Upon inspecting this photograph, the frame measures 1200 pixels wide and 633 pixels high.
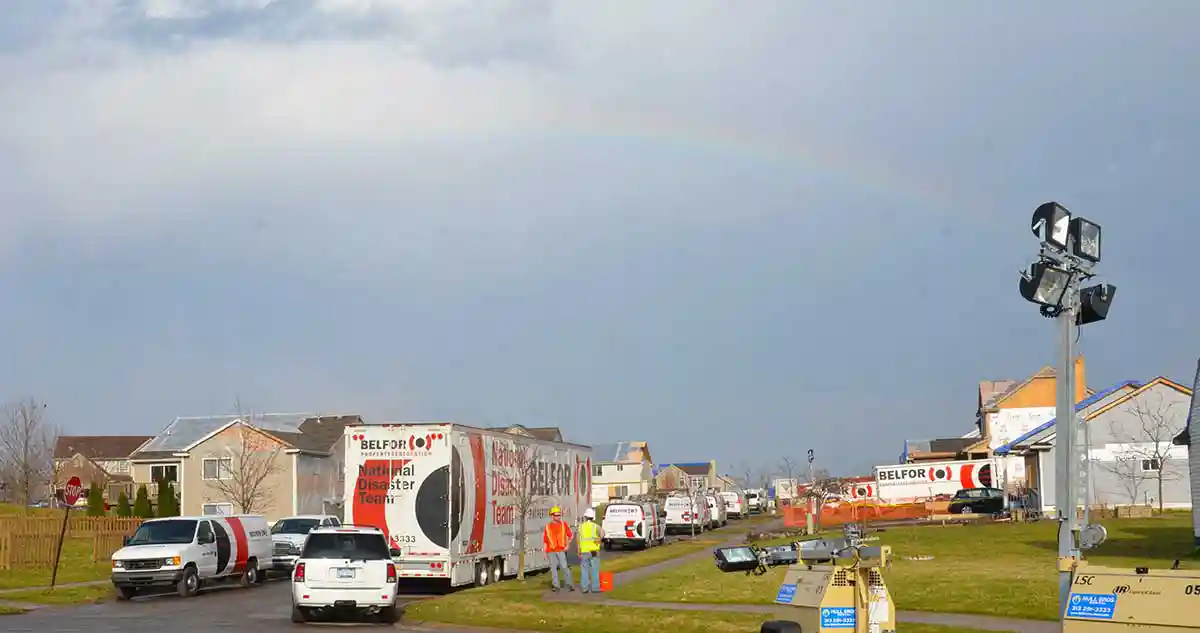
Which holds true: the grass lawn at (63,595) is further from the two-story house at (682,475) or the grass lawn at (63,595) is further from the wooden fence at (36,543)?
the two-story house at (682,475)

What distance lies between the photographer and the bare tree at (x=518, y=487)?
29750 millimetres

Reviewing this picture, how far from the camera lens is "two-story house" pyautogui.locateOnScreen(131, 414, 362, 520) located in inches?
2874

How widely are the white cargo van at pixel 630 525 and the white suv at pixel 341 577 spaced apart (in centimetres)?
2662

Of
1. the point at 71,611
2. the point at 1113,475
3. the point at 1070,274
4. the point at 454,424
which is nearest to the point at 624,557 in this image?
the point at 454,424

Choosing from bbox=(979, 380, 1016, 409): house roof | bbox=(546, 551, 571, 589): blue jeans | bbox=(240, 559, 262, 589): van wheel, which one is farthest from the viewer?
bbox=(979, 380, 1016, 409): house roof

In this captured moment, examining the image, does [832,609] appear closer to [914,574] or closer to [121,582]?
[914,574]

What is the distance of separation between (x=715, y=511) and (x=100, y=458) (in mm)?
90809

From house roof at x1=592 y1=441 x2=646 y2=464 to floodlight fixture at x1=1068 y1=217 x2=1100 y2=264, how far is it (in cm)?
12820

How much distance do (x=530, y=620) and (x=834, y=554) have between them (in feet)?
30.6

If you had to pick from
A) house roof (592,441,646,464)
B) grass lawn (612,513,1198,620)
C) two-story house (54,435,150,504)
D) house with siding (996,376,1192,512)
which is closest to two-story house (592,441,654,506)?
house roof (592,441,646,464)

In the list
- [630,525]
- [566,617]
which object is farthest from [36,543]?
[566,617]

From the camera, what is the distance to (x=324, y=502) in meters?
77.1

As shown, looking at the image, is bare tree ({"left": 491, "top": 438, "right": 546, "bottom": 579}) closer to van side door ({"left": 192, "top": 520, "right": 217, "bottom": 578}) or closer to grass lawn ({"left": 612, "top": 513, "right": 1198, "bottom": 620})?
grass lawn ({"left": 612, "top": 513, "right": 1198, "bottom": 620})

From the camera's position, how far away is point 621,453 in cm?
14250
